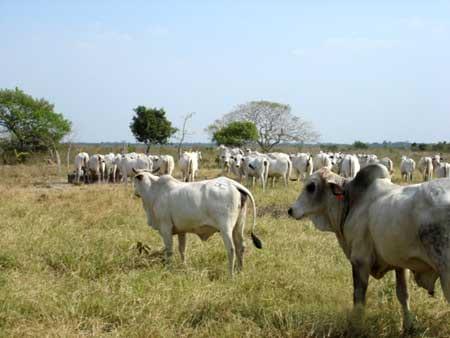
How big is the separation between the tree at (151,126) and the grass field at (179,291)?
2774 cm

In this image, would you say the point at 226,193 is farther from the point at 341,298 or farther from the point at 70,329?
the point at 70,329

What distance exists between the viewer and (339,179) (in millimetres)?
5406

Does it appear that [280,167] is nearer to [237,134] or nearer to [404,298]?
[404,298]

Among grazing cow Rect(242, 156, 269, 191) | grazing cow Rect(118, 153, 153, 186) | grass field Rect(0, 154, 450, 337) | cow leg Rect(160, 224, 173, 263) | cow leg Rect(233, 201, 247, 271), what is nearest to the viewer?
grass field Rect(0, 154, 450, 337)

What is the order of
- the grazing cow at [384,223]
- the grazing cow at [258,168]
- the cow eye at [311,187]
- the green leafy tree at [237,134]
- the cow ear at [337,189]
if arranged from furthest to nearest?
1. the green leafy tree at [237,134]
2. the grazing cow at [258,168]
3. the cow eye at [311,187]
4. the cow ear at [337,189]
5. the grazing cow at [384,223]

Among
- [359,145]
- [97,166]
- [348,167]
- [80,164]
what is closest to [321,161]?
[348,167]

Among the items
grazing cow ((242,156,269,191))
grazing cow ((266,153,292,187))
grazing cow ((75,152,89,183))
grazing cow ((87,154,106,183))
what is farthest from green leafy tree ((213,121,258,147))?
grazing cow ((242,156,269,191))

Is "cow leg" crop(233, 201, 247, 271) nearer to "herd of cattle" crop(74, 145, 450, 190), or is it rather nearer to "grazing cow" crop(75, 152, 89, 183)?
"herd of cattle" crop(74, 145, 450, 190)

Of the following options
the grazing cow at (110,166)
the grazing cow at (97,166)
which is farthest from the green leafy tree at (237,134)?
the grazing cow at (97,166)

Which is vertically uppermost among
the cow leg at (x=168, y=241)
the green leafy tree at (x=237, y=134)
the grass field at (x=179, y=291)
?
the green leafy tree at (x=237, y=134)

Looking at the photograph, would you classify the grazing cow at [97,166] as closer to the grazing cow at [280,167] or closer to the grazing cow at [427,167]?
the grazing cow at [280,167]

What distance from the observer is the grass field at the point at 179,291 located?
15.6ft

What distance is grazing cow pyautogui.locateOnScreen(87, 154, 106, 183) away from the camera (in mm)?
23047

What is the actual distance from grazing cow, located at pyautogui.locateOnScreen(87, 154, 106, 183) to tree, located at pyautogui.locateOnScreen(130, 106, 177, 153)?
12941mm
